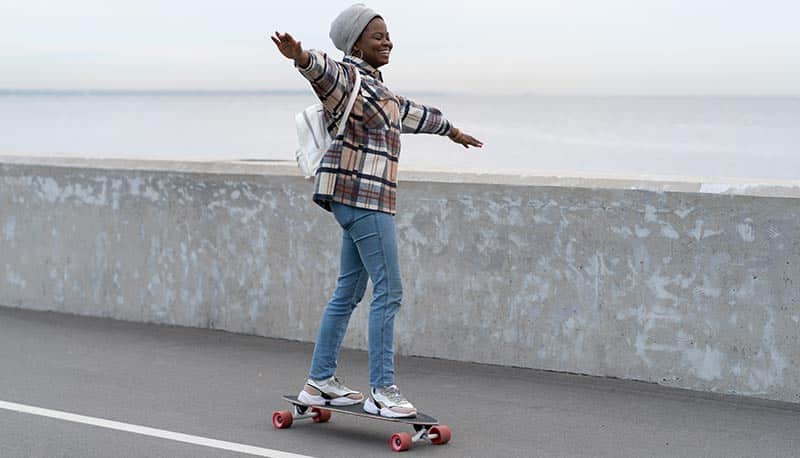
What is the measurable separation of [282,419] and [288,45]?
2.01 m

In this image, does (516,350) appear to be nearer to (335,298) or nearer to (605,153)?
(335,298)

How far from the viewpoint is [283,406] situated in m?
7.97

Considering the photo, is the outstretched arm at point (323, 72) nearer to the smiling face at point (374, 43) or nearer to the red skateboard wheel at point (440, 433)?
the smiling face at point (374, 43)

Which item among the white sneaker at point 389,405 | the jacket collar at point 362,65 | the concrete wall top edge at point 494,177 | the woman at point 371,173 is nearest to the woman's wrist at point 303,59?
the woman at point 371,173

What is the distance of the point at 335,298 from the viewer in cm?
738

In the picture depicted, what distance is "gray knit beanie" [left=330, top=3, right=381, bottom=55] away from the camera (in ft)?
23.1

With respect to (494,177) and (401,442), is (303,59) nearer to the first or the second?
(401,442)

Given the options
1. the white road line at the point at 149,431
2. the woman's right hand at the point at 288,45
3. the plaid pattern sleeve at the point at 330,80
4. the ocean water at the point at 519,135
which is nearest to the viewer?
the woman's right hand at the point at 288,45

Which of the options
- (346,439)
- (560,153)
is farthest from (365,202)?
(560,153)

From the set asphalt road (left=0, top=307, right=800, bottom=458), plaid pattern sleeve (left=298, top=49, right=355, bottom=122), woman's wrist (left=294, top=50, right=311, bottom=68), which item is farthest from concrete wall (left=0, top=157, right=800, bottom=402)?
woman's wrist (left=294, top=50, right=311, bottom=68)

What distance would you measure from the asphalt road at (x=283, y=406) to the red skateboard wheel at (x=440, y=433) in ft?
0.21

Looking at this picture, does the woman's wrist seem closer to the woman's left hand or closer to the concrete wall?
the woman's left hand

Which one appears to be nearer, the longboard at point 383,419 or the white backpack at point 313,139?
the longboard at point 383,419

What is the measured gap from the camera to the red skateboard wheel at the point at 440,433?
7.03 metres
